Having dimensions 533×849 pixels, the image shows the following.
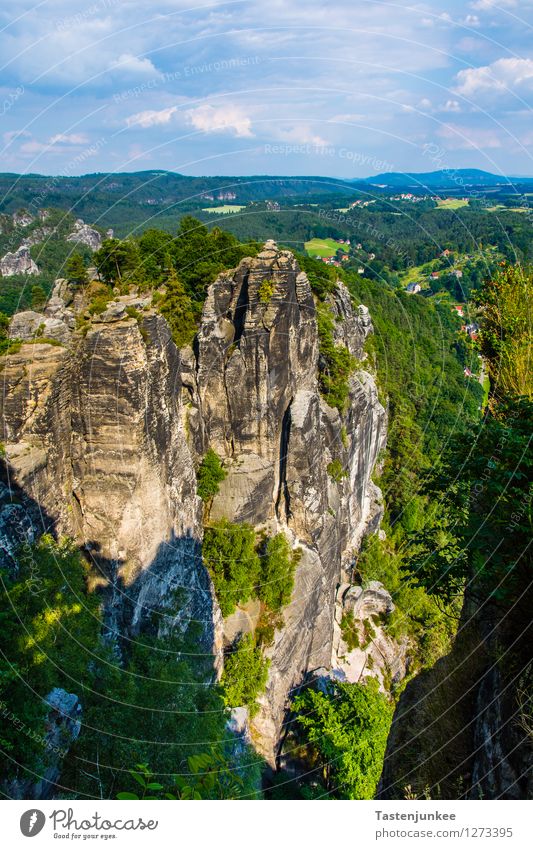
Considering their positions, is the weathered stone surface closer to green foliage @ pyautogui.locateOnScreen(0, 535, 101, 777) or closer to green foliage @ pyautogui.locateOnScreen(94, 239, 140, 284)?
green foliage @ pyautogui.locateOnScreen(0, 535, 101, 777)

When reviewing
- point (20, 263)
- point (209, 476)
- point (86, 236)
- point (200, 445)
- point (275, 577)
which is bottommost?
point (275, 577)

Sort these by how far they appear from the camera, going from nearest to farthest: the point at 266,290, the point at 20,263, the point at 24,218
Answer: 1. the point at 266,290
2. the point at 20,263
3. the point at 24,218

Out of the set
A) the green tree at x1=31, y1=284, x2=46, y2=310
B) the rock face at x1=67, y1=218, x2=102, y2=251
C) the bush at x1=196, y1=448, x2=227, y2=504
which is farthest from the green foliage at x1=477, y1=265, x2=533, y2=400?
the rock face at x1=67, y1=218, x2=102, y2=251

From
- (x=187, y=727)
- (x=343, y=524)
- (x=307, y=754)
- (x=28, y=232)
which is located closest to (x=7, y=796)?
(x=187, y=727)

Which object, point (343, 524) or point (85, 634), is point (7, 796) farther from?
point (343, 524)

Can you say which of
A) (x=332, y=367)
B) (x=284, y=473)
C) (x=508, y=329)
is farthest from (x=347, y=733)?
(x=332, y=367)

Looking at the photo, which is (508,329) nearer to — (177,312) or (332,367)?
(177,312)
